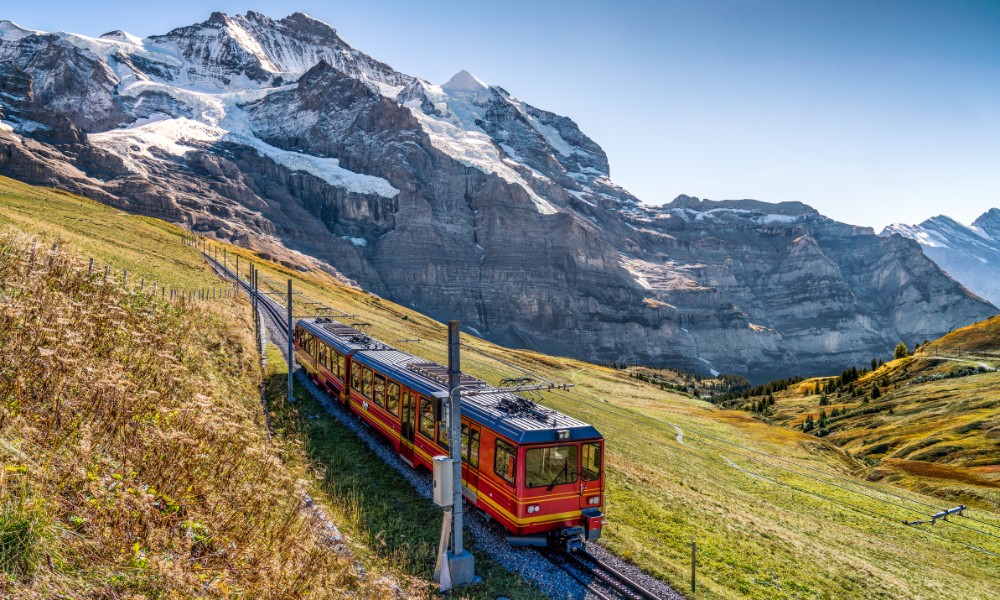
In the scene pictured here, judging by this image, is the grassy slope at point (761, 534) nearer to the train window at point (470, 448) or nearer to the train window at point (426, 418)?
the train window at point (470, 448)

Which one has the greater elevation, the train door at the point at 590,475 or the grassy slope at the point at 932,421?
the train door at the point at 590,475

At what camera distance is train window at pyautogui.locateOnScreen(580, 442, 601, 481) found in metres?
14.5

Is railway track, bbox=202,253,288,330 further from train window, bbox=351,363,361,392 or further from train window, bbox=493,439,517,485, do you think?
train window, bbox=493,439,517,485

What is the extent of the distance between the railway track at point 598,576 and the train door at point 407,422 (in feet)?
21.4

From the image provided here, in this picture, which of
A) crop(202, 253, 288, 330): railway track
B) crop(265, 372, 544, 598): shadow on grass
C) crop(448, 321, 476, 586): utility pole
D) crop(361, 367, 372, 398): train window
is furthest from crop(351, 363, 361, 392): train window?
crop(202, 253, 288, 330): railway track

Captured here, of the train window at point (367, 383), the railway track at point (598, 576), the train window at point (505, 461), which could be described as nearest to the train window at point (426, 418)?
the train window at point (505, 461)

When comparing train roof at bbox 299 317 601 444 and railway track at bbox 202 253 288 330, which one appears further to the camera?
railway track at bbox 202 253 288 330

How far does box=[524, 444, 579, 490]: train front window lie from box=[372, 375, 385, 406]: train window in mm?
8693

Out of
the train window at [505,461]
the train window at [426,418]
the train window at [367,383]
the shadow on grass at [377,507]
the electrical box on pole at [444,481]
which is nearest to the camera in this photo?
the electrical box on pole at [444,481]

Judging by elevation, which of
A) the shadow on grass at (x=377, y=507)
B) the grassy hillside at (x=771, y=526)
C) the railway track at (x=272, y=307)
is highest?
the railway track at (x=272, y=307)

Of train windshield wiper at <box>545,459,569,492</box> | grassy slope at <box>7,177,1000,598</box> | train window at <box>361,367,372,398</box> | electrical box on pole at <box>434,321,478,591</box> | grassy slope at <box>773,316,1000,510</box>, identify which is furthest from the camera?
grassy slope at <box>773,316,1000,510</box>

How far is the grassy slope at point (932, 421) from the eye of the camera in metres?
36.5

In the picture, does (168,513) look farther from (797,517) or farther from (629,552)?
(797,517)

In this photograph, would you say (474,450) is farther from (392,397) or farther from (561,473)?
(392,397)
